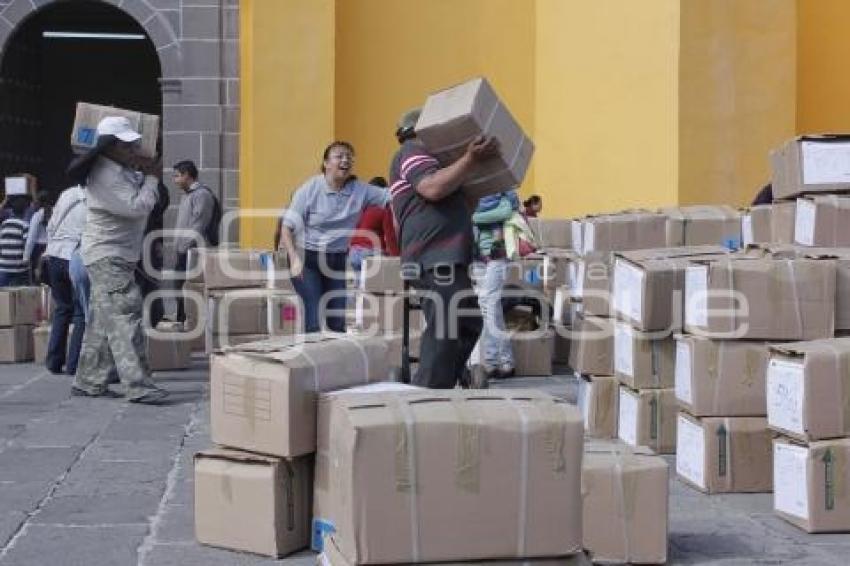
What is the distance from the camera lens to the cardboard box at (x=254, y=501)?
486 cm

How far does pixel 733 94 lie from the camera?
42.3 feet

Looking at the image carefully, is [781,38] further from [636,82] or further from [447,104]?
[447,104]

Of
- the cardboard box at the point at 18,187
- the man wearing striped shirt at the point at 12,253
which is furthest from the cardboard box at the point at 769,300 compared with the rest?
the cardboard box at the point at 18,187

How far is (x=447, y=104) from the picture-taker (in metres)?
5.80

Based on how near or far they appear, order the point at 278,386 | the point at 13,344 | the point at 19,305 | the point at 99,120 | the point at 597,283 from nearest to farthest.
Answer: the point at 278,386
the point at 597,283
the point at 99,120
the point at 13,344
the point at 19,305

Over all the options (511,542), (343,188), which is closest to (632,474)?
(511,542)

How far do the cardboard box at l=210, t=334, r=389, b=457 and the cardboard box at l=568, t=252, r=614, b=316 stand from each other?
2.50 m

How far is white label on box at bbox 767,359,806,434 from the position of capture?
541 centimetres

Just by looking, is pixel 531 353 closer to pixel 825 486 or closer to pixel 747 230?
pixel 747 230

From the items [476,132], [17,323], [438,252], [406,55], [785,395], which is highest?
[406,55]

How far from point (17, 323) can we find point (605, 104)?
5.52 meters

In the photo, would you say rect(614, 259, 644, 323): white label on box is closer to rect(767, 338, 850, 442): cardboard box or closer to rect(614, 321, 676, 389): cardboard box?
rect(614, 321, 676, 389): cardboard box

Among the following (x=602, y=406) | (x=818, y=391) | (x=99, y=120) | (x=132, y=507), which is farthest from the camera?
(x=99, y=120)

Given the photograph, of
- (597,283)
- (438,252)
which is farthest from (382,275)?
(438,252)
